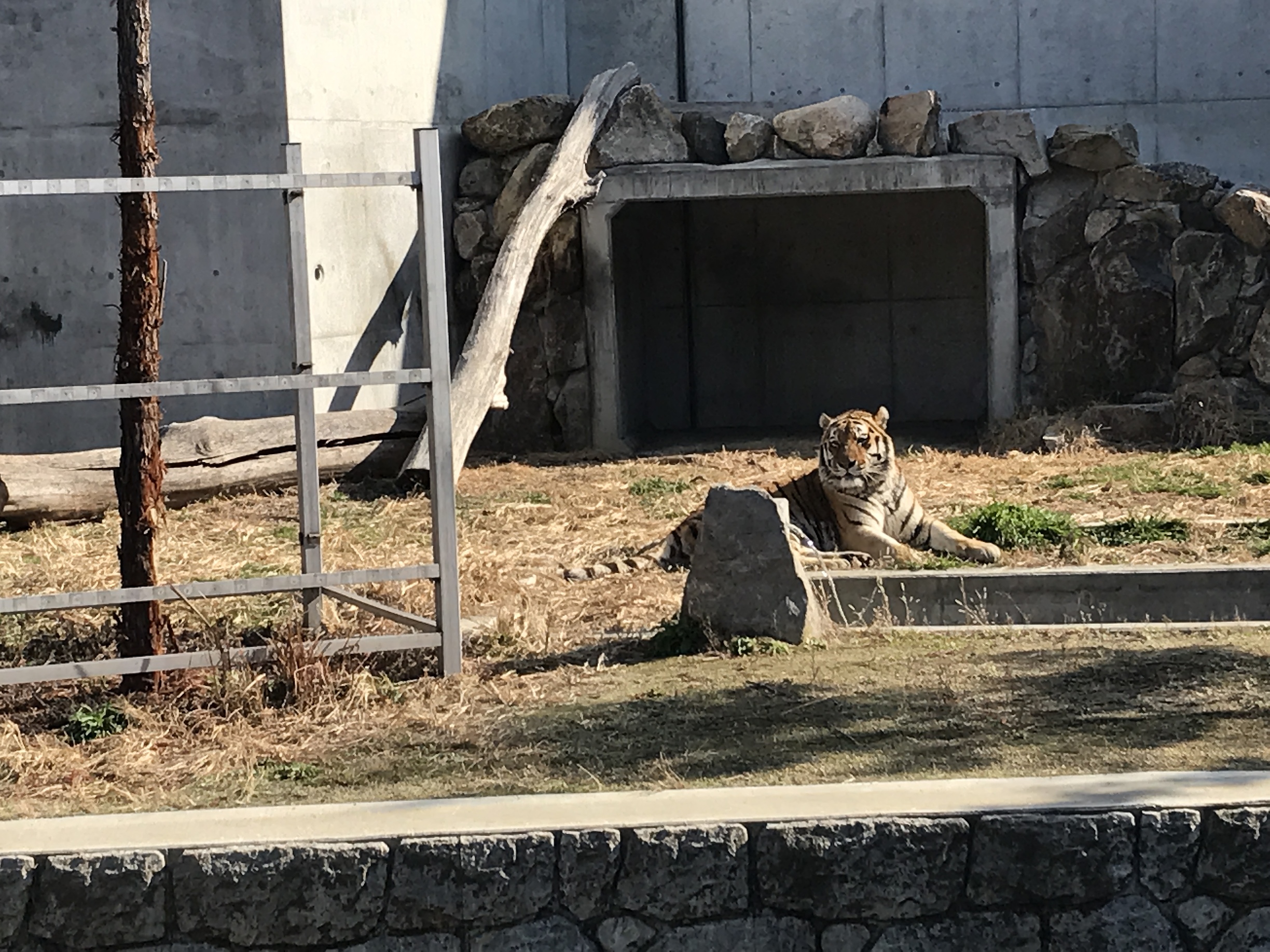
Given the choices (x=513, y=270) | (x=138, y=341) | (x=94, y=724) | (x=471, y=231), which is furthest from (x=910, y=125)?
(x=94, y=724)

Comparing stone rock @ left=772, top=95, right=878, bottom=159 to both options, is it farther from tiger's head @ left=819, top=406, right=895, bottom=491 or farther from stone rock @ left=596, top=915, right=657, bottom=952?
stone rock @ left=596, top=915, right=657, bottom=952

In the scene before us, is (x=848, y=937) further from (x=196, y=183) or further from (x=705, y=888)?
(x=196, y=183)

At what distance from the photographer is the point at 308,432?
6.12 meters

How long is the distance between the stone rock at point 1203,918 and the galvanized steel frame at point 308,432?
8.50 ft

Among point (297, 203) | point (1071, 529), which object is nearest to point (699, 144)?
point (1071, 529)

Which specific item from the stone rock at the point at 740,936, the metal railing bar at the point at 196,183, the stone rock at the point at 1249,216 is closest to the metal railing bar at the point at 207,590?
the metal railing bar at the point at 196,183

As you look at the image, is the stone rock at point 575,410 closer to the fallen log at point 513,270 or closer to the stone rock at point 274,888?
the fallen log at point 513,270

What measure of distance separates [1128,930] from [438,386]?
2820 millimetres

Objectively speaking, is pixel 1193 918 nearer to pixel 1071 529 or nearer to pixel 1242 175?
pixel 1071 529

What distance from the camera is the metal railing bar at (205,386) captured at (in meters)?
5.07

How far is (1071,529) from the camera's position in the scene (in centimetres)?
803

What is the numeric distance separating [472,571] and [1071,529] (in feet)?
9.03

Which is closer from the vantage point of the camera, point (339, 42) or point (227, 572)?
point (227, 572)

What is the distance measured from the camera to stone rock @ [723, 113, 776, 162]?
12867mm
